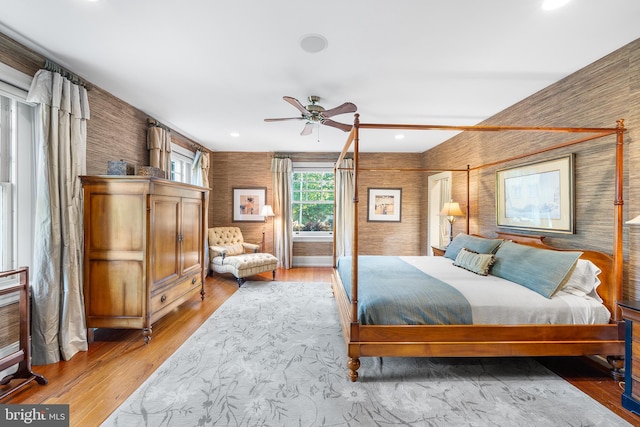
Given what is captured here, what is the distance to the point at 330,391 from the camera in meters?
2.09

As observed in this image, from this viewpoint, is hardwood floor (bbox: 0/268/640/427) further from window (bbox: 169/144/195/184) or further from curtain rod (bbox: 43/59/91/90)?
window (bbox: 169/144/195/184)

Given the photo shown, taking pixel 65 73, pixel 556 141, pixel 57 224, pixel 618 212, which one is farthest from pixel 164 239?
pixel 556 141

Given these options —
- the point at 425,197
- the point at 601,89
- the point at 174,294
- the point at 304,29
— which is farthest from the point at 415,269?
the point at 425,197

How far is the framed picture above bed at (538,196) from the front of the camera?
2730 mm

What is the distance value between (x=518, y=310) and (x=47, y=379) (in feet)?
12.3

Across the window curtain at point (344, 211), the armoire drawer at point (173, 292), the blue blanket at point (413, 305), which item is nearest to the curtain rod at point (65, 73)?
the armoire drawer at point (173, 292)

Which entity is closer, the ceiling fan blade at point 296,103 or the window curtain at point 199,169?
the ceiling fan blade at point 296,103

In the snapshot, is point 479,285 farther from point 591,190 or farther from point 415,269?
point 591,190

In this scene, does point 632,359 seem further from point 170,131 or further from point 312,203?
point 170,131

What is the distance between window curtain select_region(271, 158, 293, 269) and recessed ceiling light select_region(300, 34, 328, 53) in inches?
153

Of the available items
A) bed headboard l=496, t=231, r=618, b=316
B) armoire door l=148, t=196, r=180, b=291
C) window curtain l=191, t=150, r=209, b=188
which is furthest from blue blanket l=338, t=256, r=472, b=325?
window curtain l=191, t=150, r=209, b=188

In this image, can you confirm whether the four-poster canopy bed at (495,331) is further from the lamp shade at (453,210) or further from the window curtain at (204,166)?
the window curtain at (204,166)

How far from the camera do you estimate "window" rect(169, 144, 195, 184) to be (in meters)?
4.82

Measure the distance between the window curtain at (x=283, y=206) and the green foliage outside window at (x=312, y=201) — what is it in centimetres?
40
